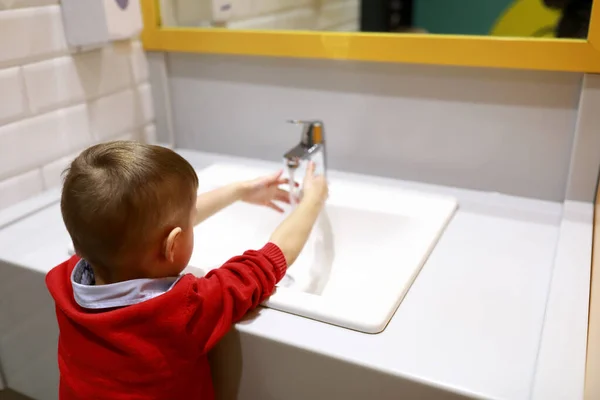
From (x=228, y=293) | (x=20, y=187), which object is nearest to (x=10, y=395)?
(x=20, y=187)

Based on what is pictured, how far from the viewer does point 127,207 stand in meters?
0.59

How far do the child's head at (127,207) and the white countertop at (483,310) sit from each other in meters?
0.14

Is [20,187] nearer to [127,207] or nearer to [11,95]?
[11,95]

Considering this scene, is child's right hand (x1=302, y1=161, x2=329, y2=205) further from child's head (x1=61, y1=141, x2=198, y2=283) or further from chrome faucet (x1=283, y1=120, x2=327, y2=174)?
child's head (x1=61, y1=141, x2=198, y2=283)

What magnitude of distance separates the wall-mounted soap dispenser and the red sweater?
19.2 inches

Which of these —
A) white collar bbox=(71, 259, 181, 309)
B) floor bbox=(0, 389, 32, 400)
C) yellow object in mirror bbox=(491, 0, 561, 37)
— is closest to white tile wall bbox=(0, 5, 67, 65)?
white collar bbox=(71, 259, 181, 309)

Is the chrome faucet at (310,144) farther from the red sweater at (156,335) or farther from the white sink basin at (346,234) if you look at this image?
the red sweater at (156,335)

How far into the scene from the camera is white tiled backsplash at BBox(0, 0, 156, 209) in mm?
919

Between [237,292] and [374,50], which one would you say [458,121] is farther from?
[237,292]

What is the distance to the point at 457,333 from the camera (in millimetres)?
648

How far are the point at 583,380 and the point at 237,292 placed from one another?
360 mm

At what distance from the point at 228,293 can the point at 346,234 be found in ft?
1.25

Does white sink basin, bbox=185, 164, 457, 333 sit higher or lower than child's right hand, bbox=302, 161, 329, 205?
lower

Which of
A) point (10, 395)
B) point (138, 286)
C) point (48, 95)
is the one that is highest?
point (48, 95)
